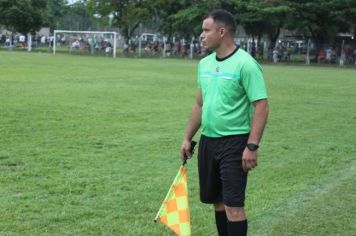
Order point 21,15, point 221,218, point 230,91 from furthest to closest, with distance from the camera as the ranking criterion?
point 21,15 < point 221,218 < point 230,91

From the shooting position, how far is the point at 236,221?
4.42 meters

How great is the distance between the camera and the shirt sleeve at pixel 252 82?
166 inches

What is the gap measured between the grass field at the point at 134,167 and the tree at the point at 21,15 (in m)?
46.0

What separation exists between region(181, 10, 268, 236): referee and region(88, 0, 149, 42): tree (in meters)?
51.7

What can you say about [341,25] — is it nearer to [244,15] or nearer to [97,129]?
[244,15]

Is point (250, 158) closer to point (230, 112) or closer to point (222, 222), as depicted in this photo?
point (230, 112)

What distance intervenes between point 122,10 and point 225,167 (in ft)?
176

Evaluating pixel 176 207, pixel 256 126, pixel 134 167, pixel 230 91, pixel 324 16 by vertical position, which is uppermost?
pixel 324 16

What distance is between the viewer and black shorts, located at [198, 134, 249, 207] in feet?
14.1

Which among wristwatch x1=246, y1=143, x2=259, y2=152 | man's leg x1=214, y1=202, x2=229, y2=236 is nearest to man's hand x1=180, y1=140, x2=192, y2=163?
man's leg x1=214, y1=202, x2=229, y2=236

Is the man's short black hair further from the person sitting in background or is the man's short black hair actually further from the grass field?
the person sitting in background

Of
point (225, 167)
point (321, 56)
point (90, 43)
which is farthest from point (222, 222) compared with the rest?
point (90, 43)

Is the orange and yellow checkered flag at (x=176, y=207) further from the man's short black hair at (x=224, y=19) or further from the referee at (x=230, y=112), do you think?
the man's short black hair at (x=224, y=19)

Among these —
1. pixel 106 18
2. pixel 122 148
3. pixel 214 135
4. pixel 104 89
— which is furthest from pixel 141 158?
pixel 106 18
